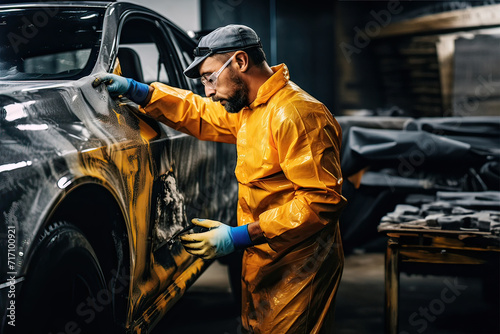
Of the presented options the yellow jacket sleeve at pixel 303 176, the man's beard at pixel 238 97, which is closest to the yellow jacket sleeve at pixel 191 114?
the man's beard at pixel 238 97

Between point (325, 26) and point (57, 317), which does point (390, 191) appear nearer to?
point (57, 317)

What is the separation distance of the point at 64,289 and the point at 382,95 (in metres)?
8.30

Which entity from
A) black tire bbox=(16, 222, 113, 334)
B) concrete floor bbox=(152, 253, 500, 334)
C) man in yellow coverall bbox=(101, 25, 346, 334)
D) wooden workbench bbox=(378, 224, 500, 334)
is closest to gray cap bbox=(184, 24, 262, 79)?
man in yellow coverall bbox=(101, 25, 346, 334)

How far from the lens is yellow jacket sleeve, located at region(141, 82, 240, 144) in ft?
8.41

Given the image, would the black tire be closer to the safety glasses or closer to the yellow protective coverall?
the yellow protective coverall

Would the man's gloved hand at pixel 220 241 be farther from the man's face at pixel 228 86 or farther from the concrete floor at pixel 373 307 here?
the concrete floor at pixel 373 307

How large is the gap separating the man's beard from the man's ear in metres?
0.05

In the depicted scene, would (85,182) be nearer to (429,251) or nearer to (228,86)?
(228,86)

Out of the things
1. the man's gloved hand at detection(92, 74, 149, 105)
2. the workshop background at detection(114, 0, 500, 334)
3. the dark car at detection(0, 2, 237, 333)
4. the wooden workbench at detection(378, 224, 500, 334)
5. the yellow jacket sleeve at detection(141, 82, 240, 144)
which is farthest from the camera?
the workshop background at detection(114, 0, 500, 334)

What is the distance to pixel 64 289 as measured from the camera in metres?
1.79

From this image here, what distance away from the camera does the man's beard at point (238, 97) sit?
2.30 meters

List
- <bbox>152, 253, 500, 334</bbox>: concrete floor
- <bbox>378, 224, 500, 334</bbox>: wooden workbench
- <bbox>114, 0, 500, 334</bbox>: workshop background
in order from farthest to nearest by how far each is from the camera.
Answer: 1. <bbox>114, 0, 500, 334</bbox>: workshop background
2. <bbox>152, 253, 500, 334</bbox>: concrete floor
3. <bbox>378, 224, 500, 334</bbox>: wooden workbench

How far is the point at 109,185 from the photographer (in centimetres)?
193

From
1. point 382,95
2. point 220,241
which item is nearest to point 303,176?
point 220,241
